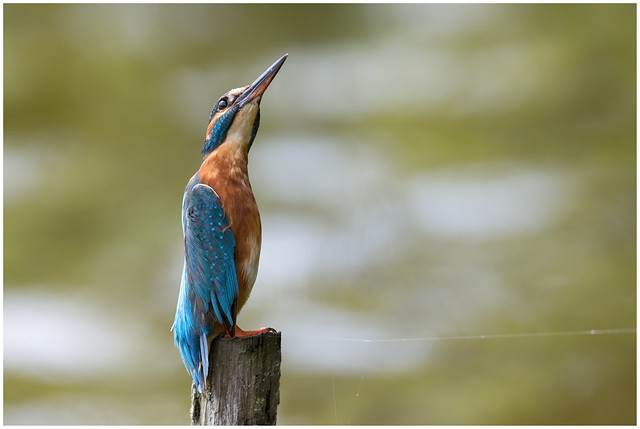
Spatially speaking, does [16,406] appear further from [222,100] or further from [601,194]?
[601,194]

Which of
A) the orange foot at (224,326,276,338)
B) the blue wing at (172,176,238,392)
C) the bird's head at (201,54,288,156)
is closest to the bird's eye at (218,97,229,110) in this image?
the bird's head at (201,54,288,156)

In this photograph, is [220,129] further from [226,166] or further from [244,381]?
[244,381]

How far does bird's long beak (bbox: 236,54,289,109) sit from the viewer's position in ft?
3.66

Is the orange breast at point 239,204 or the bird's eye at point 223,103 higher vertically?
the bird's eye at point 223,103

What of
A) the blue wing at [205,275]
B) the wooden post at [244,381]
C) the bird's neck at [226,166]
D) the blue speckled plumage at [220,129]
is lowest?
the wooden post at [244,381]

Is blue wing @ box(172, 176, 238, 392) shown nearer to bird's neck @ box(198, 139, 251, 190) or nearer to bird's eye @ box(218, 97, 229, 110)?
bird's neck @ box(198, 139, 251, 190)

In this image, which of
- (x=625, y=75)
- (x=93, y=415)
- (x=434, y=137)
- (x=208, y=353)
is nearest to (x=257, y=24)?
(x=434, y=137)

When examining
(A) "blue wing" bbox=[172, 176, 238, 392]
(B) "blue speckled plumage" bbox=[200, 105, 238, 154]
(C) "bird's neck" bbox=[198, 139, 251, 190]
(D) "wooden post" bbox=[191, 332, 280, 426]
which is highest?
(B) "blue speckled plumage" bbox=[200, 105, 238, 154]

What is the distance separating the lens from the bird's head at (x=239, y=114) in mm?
1122

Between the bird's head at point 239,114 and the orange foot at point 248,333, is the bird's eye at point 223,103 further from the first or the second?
the orange foot at point 248,333

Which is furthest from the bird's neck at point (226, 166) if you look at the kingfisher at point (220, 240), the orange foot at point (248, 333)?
the orange foot at point (248, 333)

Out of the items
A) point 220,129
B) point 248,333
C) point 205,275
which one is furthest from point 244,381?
point 220,129

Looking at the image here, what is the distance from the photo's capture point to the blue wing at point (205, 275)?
106 centimetres

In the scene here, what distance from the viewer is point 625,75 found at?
2695 millimetres
